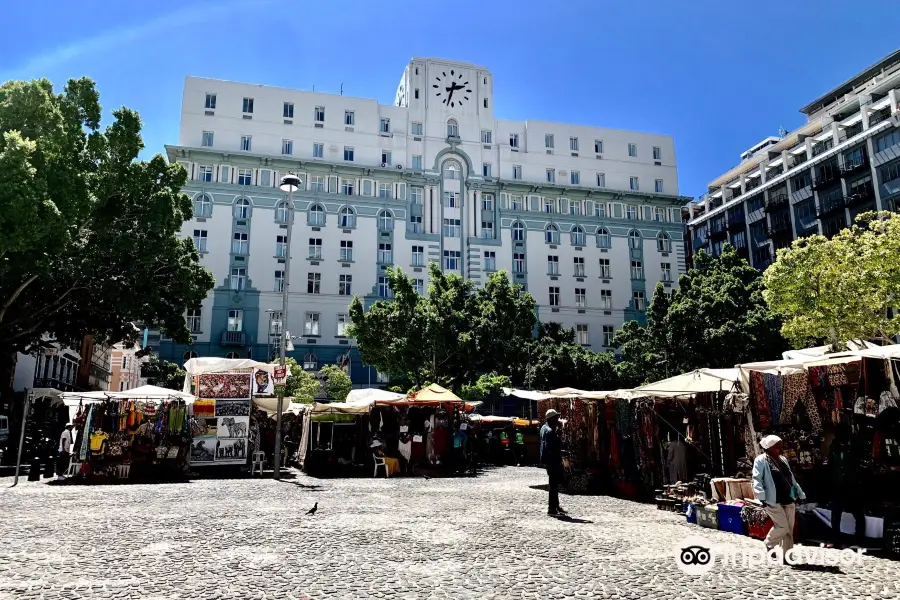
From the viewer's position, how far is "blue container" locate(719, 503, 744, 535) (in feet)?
33.9

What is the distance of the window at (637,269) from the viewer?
59312 mm

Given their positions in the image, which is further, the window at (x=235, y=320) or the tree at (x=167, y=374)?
the window at (x=235, y=320)

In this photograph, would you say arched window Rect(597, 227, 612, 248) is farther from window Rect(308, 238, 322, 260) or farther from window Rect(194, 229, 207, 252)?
window Rect(194, 229, 207, 252)

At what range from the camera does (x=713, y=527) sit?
10852mm

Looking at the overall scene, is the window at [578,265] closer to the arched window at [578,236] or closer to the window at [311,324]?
the arched window at [578,236]

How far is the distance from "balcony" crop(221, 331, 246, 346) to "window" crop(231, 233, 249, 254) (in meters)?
6.65

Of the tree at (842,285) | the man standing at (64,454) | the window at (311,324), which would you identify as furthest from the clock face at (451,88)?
the man standing at (64,454)

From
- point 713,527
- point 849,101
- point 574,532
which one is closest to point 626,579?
point 574,532

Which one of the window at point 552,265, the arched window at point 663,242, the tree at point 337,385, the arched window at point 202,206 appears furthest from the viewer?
the arched window at point 663,242

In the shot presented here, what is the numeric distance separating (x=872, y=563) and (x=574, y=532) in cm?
400

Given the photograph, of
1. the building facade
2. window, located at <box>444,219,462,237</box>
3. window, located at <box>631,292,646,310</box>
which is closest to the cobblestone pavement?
the building facade

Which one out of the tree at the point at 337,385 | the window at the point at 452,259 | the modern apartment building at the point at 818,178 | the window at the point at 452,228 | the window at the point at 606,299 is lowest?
the tree at the point at 337,385

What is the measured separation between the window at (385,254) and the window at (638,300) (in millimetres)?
22595

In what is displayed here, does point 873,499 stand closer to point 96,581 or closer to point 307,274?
point 96,581
